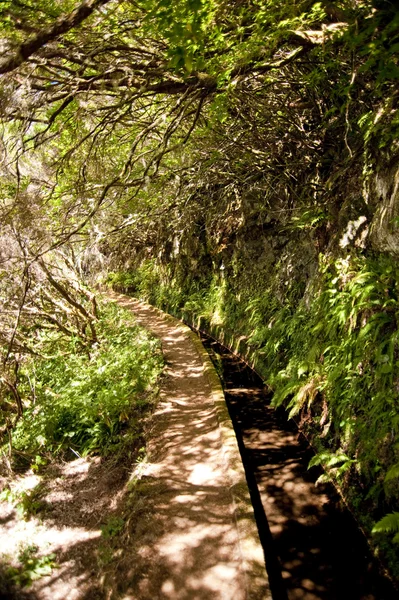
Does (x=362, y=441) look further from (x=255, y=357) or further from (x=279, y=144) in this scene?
(x=279, y=144)

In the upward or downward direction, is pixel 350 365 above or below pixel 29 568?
above

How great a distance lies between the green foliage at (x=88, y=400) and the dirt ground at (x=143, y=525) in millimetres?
474

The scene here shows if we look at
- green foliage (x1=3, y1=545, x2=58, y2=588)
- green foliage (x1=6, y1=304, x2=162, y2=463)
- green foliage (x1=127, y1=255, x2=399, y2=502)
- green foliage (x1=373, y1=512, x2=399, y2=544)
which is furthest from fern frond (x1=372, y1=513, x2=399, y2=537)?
green foliage (x1=6, y1=304, x2=162, y2=463)

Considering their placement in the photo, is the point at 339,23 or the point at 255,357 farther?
the point at 255,357

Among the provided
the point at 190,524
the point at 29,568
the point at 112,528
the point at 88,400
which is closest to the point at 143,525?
the point at 112,528

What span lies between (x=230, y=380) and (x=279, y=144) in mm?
6290

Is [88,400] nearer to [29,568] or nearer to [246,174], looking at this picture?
[29,568]

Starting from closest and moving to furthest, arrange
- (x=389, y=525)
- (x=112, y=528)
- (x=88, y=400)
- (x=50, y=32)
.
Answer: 1. (x=50, y=32)
2. (x=389, y=525)
3. (x=112, y=528)
4. (x=88, y=400)

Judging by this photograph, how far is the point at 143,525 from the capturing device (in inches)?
191

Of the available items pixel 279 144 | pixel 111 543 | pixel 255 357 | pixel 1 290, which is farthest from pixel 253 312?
pixel 111 543

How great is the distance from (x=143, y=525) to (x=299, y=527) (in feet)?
7.06

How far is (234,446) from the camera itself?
610 centimetres

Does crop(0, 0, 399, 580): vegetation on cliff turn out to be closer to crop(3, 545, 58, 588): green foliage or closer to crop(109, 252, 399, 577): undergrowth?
crop(109, 252, 399, 577): undergrowth

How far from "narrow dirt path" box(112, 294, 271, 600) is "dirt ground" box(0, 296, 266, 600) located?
0.01 metres
